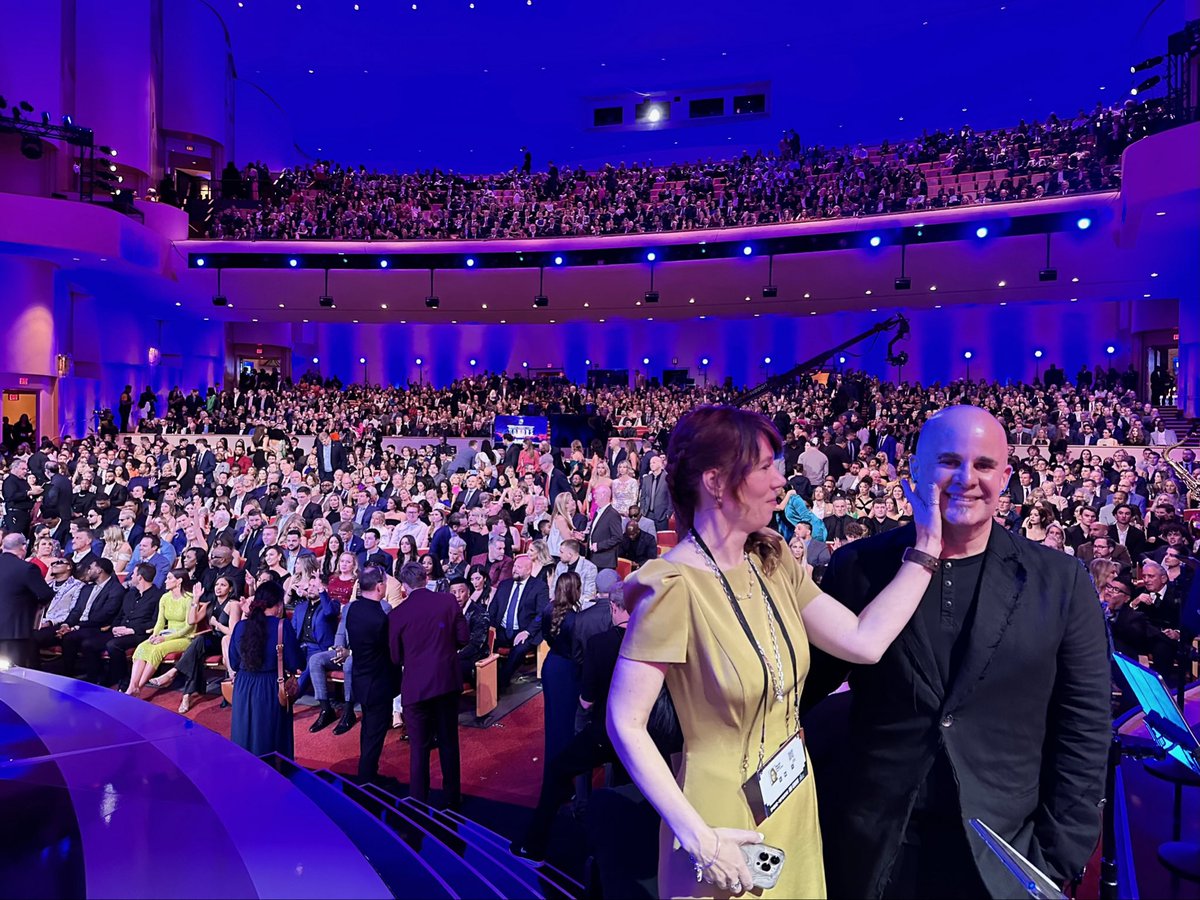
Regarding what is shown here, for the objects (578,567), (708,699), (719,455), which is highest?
(719,455)

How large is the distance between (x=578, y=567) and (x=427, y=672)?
202cm

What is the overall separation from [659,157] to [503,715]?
25243mm

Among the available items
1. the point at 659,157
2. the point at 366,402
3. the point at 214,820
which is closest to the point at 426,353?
the point at 366,402

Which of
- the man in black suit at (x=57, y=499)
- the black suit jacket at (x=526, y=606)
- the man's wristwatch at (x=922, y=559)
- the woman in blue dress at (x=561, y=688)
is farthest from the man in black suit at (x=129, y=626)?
the man's wristwatch at (x=922, y=559)

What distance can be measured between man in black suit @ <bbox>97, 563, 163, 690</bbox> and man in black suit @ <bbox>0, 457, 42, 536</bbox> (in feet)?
16.5

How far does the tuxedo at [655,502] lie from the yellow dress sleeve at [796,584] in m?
7.40

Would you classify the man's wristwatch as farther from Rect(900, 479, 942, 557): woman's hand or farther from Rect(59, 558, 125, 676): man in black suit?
Rect(59, 558, 125, 676): man in black suit

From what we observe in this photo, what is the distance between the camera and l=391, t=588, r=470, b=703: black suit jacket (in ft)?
Result: 15.4

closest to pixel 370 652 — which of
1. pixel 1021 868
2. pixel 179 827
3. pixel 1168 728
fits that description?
pixel 179 827

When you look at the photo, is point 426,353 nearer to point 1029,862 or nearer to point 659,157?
point 659,157

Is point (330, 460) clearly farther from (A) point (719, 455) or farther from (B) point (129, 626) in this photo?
(A) point (719, 455)

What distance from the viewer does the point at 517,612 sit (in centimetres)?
680

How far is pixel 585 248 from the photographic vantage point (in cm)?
2120

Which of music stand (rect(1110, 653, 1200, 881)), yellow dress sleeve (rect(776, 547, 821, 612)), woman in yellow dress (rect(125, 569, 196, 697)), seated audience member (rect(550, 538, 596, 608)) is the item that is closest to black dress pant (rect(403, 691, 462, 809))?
seated audience member (rect(550, 538, 596, 608))
